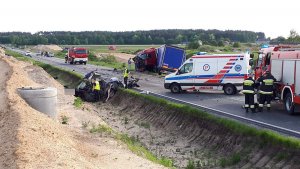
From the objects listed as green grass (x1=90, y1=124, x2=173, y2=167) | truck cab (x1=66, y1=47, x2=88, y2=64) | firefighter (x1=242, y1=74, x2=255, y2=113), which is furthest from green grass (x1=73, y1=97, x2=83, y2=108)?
truck cab (x1=66, y1=47, x2=88, y2=64)

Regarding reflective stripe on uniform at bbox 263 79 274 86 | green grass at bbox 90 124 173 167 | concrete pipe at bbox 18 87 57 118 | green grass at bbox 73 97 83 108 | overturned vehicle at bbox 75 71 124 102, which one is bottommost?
green grass at bbox 90 124 173 167

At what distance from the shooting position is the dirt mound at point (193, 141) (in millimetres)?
14297

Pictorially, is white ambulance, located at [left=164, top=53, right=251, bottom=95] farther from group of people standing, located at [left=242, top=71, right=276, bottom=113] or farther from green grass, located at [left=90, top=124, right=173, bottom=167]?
green grass, located at [left=90, top=124, right=173, bottom=167]

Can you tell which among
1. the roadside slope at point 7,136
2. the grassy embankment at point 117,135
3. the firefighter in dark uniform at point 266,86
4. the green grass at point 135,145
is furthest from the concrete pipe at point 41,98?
the firefighter in dark uniform at point 266,86

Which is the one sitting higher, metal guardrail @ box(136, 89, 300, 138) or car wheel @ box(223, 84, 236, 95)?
car wheel @ box(223, 84, 236, 95)

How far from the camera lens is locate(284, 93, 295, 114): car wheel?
19.0m

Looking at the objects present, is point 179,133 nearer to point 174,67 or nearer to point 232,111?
point 232,111

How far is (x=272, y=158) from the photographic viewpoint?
45.5 feet

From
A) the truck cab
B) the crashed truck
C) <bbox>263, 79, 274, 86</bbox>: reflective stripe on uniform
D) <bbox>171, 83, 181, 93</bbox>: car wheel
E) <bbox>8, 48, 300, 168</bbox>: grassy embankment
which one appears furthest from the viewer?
the truck cab

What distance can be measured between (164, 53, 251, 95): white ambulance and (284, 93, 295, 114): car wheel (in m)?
7.58

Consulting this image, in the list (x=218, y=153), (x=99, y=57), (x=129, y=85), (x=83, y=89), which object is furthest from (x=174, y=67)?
(x=99, y=57)

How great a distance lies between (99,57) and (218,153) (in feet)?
246

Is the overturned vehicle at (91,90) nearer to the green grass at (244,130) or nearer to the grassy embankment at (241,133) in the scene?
the green grass at (244,130)

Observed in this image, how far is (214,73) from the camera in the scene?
91.3ft
